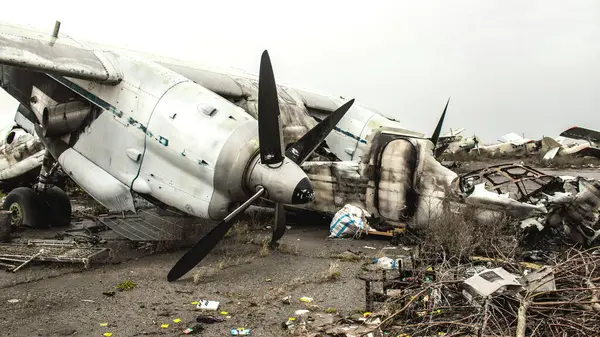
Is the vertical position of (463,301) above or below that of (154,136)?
below

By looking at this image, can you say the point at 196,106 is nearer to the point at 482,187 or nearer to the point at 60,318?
the point at 60,318

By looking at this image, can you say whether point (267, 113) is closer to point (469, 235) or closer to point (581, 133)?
point (469, 235)

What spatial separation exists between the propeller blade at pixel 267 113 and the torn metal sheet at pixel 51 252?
127 inches

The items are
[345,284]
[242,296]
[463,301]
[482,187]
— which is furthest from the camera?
[482,187]

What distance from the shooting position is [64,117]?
9125mm

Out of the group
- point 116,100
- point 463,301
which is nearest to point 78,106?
point 116,100

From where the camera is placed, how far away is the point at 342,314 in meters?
5.84

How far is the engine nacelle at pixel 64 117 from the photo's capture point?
9062 millimetres

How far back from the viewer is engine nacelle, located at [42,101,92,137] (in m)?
9.06

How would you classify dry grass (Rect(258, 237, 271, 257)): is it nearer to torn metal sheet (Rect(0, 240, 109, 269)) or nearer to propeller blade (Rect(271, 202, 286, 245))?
propeller blade (Rect(271, 202, 286, 245))

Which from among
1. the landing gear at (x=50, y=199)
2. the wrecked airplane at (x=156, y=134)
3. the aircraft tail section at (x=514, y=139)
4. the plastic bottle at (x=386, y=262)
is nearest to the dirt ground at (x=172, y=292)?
the plastic bottle at (x=386, y=262)

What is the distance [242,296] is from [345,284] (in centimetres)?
147

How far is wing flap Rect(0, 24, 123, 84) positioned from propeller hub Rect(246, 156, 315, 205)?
3.19 m

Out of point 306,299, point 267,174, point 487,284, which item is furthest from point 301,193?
point 487,284
